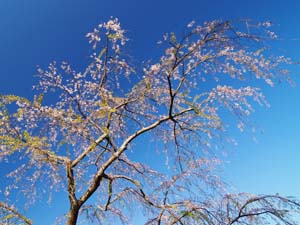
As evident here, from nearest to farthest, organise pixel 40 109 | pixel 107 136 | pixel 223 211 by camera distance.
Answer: pixel 223 211
pixel 40 109
pixel 107 136

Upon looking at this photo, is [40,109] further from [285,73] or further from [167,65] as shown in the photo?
[285,73]

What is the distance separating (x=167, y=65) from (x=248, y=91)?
67.3 inches

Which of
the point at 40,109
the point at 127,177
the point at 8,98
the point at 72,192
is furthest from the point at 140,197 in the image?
the point at 8,98

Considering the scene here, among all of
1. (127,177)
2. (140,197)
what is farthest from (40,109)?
(140,197)

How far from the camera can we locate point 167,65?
7.11 m

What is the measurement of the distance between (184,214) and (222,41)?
10.5 feet

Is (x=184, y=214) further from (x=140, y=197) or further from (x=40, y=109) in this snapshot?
(x=40, y=109)

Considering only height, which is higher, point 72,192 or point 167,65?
point 167,65

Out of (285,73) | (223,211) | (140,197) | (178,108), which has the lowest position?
(223,211)

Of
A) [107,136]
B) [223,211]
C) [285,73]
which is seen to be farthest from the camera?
[107,136]

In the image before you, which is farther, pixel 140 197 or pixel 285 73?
pixel 140 197

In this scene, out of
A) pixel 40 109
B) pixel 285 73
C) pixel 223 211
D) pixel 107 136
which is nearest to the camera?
pixel 223 211

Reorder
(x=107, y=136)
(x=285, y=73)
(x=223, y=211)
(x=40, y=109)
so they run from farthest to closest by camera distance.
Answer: (x=107, y=136), (x=40, y=109), (x=285, y=73), (x=223, y=211)

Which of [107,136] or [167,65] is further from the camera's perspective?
[107,136]
